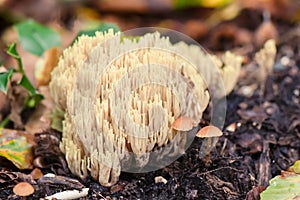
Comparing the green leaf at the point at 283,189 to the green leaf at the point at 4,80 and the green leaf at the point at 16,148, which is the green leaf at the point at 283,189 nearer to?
the green leaf at the point at 16,148

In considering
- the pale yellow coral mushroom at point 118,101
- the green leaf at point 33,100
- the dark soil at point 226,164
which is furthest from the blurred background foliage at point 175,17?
the pale yellow coral mushroom at point 118,101

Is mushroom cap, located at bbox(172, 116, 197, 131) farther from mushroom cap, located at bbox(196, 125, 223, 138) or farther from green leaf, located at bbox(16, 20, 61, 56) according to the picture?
green leaf, located at bbox(16, 20, 61, 56)

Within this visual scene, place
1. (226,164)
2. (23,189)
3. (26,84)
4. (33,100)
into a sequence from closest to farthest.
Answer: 1. (23,189)
2. (226,164)
3. (26,84)
4. (33,100)

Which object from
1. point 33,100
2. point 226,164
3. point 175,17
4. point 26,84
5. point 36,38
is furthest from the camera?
point 175,17

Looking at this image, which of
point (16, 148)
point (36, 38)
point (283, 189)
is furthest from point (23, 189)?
point (36, 38)

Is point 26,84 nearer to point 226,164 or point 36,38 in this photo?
point 36,38

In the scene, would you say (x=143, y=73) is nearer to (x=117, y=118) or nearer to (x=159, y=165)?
(x=117, y=118)
